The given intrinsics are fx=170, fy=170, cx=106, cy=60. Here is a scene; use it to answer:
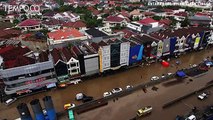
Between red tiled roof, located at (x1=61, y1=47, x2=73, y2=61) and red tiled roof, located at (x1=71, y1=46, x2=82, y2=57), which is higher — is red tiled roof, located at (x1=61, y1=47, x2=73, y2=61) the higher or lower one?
the lower one

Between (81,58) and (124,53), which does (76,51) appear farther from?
(124,53)

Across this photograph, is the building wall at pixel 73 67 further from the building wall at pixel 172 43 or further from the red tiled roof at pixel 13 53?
the building wall at pixel 172 43

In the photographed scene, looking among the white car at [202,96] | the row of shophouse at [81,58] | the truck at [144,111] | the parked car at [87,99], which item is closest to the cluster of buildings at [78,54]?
the row of shophouse at [81,58]

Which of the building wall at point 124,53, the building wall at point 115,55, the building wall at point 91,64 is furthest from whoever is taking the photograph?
the building wall at point 124,53

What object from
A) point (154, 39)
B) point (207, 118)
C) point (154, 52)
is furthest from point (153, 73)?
point (207, 118)

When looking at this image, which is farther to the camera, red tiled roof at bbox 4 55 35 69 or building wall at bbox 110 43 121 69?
building wall at bbox 110 43 121 69

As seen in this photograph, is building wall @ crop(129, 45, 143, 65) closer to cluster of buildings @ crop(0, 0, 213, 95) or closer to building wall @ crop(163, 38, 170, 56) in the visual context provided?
cluster of buildings @ crop(0, 0, 213, 95)

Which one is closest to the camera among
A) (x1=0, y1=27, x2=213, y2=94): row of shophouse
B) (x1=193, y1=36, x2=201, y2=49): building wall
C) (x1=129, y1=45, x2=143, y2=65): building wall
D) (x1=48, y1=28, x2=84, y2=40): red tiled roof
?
(x1=0, y1=27, x2=213, y2=94): row of shophouse

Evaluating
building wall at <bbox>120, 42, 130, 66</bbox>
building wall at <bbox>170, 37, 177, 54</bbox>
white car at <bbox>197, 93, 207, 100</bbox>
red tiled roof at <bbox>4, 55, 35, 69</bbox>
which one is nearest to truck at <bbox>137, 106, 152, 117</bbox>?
white car at <bbox>197, 93, 207, 100</bbox>

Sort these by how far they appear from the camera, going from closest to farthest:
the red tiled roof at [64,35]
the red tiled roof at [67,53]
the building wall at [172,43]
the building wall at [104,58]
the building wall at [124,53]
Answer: the red tiled roof at [67,53], the building wall at [104,58], the building wall at [124,53], the building wall at [172,43], the red tiled roof at [64,35]

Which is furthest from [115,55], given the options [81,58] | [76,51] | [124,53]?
[76,51]
